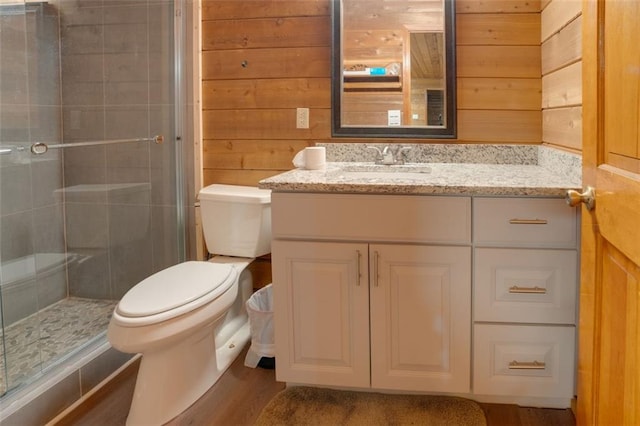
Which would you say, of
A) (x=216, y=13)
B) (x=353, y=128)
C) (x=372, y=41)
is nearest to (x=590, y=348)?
(x=353, y=128)

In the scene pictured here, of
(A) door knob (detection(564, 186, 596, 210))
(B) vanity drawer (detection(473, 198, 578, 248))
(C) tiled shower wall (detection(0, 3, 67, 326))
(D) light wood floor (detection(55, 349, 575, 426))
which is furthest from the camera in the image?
(C) tiled shower wall (detection(0, 3, 67, 326))

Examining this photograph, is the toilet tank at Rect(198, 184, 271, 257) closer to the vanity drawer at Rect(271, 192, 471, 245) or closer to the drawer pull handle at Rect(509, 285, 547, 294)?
the vanity drawer at Rect(271, 192, 471, 245)

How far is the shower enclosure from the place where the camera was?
2.18 meters

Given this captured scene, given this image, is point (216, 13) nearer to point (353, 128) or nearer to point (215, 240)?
point (353, 128)

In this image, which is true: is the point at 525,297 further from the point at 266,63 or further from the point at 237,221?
the point at 266,63

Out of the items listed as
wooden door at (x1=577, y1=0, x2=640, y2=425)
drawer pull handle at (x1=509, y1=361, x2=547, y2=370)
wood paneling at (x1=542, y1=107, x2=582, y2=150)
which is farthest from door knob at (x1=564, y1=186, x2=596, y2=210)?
drawer pull handle at (x1=509, y1=361, x2=547, y2=370)

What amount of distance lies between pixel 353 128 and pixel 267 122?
43cm

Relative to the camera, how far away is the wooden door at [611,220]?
924 millimetres

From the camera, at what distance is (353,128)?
7.52 feet

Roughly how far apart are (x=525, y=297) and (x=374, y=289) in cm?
49

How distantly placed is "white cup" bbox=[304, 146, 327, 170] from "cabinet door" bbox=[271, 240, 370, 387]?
1.71ft

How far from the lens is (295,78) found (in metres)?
2.35

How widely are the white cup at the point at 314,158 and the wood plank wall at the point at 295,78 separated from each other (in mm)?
236

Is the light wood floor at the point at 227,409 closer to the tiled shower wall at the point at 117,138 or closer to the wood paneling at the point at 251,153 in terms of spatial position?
the tiled shower wall at the point at 117,138
